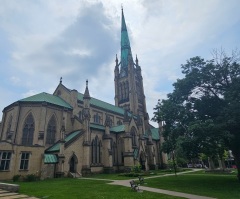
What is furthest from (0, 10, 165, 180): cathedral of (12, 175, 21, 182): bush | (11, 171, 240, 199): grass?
(11, 171, 240, 199): grass

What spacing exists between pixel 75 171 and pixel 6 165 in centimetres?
997

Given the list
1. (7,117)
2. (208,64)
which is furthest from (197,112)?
(7,117)

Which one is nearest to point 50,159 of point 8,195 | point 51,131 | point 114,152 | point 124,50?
point 51,131

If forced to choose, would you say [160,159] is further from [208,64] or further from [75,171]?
[208,64]

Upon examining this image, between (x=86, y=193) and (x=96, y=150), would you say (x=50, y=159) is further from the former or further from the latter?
(x=86, y=193)

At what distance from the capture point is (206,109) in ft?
65.5

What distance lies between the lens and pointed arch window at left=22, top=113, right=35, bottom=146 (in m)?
30.2

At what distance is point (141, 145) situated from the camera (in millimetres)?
40844

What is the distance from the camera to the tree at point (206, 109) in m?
16.7

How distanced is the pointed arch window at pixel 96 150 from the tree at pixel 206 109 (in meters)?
15.6

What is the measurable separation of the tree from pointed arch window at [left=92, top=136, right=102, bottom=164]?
15.6 metres

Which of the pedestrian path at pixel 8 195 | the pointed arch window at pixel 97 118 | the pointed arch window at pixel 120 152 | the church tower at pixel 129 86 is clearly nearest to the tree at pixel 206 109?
the pedestrian path at pixel 8 195

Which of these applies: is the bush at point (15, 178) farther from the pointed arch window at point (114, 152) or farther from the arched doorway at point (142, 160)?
the arched doorway at point (142, 160)

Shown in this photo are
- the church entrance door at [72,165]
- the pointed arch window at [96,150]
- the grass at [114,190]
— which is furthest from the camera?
the pointed arch window at [96,150]
